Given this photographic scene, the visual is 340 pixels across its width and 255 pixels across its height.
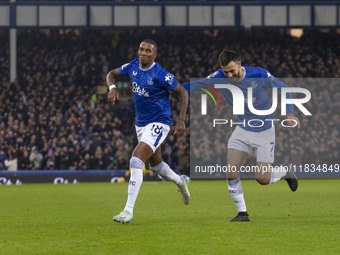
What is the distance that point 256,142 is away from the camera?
11.8 m

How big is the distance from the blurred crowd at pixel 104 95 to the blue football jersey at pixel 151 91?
17.3 metres

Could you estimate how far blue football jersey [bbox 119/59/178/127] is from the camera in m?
11.2

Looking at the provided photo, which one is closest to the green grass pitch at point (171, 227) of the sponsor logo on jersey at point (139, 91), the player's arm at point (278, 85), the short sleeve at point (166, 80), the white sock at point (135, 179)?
the white sock at point (135, 179)

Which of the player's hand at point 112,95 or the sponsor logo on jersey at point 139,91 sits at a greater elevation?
the sponsor logo on jersey at point 139,91

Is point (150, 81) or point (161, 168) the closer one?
point (150, 81)

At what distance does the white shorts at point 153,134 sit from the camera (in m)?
11.2

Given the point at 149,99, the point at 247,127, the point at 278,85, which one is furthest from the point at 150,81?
the point at 278,85

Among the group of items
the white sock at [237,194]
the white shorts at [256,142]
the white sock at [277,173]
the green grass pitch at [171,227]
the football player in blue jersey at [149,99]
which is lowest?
the green grass pitch at [171,227]

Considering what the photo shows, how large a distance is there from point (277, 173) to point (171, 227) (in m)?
2.54

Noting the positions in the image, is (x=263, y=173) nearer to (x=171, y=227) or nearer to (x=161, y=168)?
(x=161, y=168)

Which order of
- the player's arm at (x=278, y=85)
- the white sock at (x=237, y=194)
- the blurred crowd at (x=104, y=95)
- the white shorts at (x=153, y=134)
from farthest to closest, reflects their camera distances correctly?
the blurred crowd at (x=104, y=95) < the white sock at (x=237, y=194) < the player's arm at (x=278, y=85) < the white shorts at (x=153, y=134)

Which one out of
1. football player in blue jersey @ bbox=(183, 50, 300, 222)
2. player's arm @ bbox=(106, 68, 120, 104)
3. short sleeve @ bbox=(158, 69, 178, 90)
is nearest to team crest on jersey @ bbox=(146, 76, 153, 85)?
short sleeve @ bbox=(158, 69, 178, 90)

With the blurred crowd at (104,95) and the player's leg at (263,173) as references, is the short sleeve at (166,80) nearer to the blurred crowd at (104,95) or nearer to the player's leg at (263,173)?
the player's leg at (263,173)

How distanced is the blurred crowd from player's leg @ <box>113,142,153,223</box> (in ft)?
58.1
